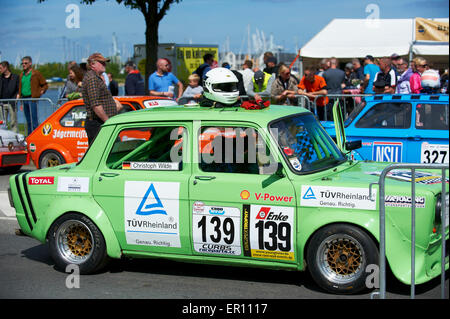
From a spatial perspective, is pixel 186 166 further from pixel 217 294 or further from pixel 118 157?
pixel 217 294

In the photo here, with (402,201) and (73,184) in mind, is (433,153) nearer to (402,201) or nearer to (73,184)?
(402,201)

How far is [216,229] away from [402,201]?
→ 1.65 m

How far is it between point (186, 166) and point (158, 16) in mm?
11734

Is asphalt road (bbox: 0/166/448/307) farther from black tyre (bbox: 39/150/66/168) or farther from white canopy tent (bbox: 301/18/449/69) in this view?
white canopy tent (bbox: 301/18/449/69)

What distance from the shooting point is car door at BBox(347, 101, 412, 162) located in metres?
9.91

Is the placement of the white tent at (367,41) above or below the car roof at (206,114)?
above

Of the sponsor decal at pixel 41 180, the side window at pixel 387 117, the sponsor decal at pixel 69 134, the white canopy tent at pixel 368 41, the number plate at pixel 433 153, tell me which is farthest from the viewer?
the white canopy tent at pixel 368 41

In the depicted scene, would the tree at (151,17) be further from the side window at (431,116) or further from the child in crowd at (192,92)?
the side window at (431,116)

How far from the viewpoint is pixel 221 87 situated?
658cm

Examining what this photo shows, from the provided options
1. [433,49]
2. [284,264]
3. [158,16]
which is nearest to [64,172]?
[284,264]

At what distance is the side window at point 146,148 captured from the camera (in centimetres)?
607

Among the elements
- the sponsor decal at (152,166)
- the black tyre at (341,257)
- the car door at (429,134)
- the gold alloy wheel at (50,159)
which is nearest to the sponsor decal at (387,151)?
the car door at (429,134)

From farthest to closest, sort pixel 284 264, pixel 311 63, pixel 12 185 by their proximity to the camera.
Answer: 1. pixel 311 63
2. pixel 12 185
3. pixel 284 264

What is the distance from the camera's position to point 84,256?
6.22m
